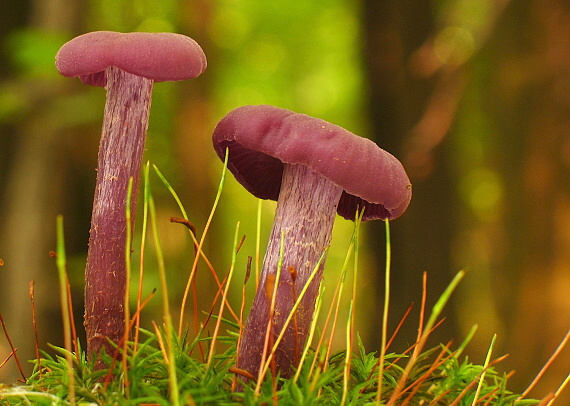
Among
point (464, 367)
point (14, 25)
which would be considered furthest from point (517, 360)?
point (14, 25)

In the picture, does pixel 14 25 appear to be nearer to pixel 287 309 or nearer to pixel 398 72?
pixel 398 72

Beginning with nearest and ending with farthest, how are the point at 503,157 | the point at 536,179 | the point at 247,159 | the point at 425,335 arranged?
the point at 425,335
the point at 247,159
the point at 536,179
the point at 503,157

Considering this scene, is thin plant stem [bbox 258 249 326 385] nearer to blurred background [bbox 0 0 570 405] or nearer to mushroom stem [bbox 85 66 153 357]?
mushroom stem [bbox 85 66 153 357]

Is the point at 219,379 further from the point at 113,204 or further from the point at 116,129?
the point at 116,129

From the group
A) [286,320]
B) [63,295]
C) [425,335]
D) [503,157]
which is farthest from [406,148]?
[63,295]

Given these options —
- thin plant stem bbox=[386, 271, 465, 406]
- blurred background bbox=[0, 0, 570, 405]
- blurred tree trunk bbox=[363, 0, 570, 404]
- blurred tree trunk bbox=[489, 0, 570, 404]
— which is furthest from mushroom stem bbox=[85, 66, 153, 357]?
blurred tree trunk bbox=[489, 0, 570, 404]
